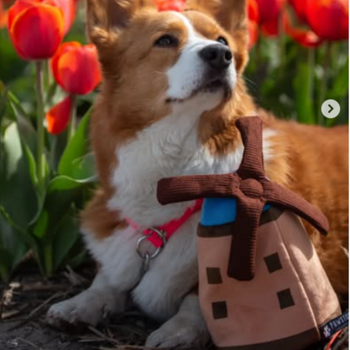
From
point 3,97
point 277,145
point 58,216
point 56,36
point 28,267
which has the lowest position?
point 28,267

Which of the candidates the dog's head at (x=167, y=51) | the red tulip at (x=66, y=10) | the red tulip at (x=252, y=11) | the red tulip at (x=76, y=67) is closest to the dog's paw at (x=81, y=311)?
the dog's head at (x=167, y=51)

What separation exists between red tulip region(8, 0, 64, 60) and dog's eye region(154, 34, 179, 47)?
460mm

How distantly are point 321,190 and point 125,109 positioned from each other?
0.81 m

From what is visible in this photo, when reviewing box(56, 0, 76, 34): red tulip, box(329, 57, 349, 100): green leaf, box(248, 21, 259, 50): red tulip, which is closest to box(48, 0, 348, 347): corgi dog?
box(56, 0, 76, 34): red tulip

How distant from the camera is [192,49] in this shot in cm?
265

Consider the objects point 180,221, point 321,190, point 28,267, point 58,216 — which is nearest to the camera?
point 180,221

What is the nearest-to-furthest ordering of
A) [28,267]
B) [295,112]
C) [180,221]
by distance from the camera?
[180,221] < [28,267] < [295,112]

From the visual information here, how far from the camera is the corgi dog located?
106 inches

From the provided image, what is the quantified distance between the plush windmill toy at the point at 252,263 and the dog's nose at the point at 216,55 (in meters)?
0.30

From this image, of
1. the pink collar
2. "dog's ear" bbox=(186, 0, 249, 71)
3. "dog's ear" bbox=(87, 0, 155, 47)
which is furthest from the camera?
"dog's ear" bbox=(186, 0, 249, 71)

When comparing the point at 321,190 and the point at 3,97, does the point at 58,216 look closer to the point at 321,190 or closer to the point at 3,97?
the point at 3,97

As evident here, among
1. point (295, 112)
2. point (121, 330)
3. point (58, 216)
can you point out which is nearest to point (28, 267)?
point (58, 216)

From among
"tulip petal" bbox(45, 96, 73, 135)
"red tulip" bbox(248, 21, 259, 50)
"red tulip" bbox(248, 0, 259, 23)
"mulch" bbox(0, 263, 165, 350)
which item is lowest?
"mulch" bbox(0, 263, 165, 350)

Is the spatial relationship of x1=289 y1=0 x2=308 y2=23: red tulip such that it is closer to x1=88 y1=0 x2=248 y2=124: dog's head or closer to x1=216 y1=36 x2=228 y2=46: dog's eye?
x1=88 y1=0 x2=248 y2=124: dog's head
